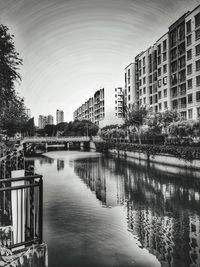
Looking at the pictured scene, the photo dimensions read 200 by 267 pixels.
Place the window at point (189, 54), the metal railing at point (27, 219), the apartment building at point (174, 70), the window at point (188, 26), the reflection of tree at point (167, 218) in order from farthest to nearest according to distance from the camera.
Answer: the window at point (188, 26) → the window at point (189, 54) → the apartment building at point (174, 70) → the reflection of tree at point (167, 218) → the metal railing at point (27, 219)

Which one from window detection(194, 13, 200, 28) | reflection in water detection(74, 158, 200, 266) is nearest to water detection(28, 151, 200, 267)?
reflection in water detection(74, 158, 200, 266)

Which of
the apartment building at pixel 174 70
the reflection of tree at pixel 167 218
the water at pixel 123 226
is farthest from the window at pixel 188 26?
the water at pixel 123 226

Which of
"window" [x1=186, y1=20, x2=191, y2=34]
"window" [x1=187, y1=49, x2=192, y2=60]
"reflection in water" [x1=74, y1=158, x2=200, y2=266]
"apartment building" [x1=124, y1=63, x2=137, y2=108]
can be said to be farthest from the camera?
"apartment building" [x1=124, y1=63, x2=137, y2=108]

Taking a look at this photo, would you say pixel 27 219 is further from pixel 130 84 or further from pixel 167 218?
pixel 130 84

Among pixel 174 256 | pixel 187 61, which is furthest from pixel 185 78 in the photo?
pixel 174 256

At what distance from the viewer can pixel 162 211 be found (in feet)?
35.5

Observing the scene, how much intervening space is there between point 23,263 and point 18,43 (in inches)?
548

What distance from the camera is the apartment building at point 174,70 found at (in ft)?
118

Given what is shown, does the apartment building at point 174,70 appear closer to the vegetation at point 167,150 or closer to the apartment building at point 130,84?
the apartment building at point 130,84

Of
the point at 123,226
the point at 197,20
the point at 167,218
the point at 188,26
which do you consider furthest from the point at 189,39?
the point at 123,226

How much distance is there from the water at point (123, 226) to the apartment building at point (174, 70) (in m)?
23.5

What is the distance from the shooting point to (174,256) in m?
6.48

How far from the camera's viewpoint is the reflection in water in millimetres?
6867

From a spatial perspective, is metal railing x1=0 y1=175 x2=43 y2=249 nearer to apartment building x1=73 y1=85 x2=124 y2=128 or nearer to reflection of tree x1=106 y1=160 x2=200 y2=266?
reflection of tree x1=106 y1=160 x2=200 y2=266
